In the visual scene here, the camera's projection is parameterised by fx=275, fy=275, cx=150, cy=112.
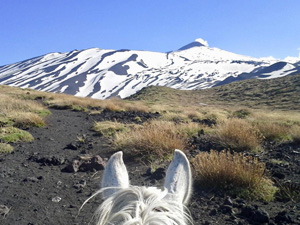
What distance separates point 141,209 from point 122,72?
154 m

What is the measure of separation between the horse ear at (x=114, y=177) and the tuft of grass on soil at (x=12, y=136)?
5.99 m

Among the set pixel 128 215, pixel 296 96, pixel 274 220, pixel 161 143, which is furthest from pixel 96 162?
pixel 296 96

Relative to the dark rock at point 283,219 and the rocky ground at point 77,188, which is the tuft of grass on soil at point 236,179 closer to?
the rocky ground at point 77,188

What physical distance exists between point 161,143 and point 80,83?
129768mm

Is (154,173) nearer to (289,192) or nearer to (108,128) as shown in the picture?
(289,192)

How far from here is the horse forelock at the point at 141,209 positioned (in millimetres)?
1338

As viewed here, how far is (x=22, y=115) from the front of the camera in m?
9.31

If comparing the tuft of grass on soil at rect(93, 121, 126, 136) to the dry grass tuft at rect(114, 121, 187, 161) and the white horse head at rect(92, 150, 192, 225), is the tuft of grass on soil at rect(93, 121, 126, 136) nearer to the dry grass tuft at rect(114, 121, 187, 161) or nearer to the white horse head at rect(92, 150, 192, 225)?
the dry grass tuft at rect(114, 121, 187, 161)

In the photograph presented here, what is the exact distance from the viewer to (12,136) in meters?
7.09

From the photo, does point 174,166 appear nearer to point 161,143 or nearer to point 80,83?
point 161,143

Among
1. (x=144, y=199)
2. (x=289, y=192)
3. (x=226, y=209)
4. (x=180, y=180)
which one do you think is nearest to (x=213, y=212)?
(x=226, y=209)

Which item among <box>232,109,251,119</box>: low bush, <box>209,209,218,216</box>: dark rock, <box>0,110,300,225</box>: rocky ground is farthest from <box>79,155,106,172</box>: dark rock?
<box>232,109,251,119</box>: low bush

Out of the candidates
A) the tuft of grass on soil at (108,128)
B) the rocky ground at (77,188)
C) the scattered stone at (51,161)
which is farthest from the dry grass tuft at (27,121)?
the scattered stone at (51,161)

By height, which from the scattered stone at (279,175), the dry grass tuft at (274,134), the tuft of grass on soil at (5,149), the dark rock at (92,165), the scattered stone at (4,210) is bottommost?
the dry grass tuft at (274,134)
